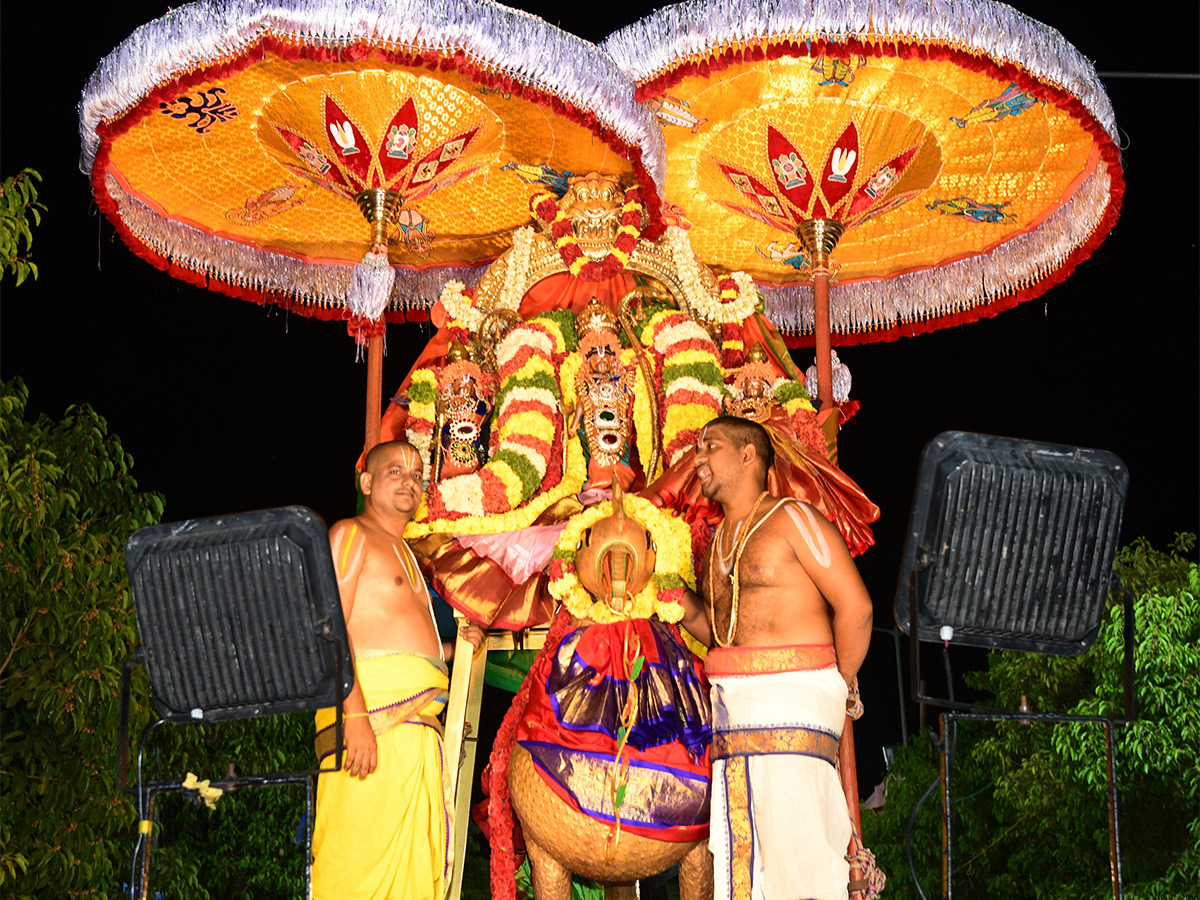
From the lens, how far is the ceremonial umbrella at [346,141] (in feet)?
18.4

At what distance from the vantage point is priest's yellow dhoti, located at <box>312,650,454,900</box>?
16.1 feet

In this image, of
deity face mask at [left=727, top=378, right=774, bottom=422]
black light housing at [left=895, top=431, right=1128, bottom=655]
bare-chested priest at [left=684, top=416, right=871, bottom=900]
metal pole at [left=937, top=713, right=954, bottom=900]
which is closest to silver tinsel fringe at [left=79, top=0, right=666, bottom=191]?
deity face mask at [left=727, top=378, right=774, bottom=422]

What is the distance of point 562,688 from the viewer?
5238 mm

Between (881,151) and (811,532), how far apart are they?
2.48 m

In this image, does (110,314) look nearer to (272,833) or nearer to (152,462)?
(152,462)

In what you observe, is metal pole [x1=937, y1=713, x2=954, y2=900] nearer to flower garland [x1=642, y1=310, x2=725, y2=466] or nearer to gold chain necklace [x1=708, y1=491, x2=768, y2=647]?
gold chain necklace [x1=708, y1=491, x2=768, y2=647]

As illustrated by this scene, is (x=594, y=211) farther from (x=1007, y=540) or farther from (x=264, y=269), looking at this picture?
(x=1007, y=540)

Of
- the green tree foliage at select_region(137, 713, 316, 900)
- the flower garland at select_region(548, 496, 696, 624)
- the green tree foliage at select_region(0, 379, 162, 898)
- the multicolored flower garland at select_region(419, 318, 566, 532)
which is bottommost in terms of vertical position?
the green tree foliage at select_region(137, 713, 316, 900)

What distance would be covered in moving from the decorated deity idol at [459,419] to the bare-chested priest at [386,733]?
3.25 ft

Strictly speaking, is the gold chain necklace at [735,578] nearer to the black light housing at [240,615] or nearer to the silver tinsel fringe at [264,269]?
the black light housing at [240,615]

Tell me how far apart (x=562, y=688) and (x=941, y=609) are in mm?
1486

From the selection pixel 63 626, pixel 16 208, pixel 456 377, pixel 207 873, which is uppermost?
pixel 16 208

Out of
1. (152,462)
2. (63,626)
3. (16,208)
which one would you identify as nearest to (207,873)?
(152,462)

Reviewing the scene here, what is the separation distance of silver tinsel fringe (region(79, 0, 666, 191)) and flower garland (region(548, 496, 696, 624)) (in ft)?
5.26
